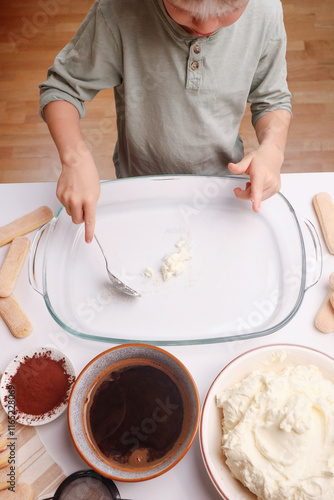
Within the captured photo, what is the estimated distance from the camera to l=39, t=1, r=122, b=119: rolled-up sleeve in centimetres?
73

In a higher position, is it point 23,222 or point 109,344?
point 23,222

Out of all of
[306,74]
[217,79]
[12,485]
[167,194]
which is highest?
[217,79]

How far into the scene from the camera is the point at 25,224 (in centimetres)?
79

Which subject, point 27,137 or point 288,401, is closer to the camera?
point 288,401

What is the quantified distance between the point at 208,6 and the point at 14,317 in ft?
1.78

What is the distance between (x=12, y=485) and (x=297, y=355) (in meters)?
0.44

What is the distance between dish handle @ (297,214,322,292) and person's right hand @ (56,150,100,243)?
37 cm

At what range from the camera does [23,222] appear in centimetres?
79

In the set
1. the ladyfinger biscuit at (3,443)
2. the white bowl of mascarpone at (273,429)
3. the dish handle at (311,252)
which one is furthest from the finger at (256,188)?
the ladyfinger biscuit at (3,443)

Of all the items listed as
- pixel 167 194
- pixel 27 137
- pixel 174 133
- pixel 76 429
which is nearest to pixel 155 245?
pixel 167 194

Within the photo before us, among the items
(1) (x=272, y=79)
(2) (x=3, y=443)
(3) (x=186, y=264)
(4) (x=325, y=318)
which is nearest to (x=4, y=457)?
(2) (x=3, y=443)

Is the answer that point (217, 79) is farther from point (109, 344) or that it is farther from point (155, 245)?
point (109, 344)

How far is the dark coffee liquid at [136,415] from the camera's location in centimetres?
56

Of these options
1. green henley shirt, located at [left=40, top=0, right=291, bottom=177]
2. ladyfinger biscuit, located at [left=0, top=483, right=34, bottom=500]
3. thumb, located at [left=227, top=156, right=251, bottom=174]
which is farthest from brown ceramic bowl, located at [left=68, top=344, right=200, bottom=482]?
green henley shirt, located at [left=40, top=0, right=291, bottom=177]
